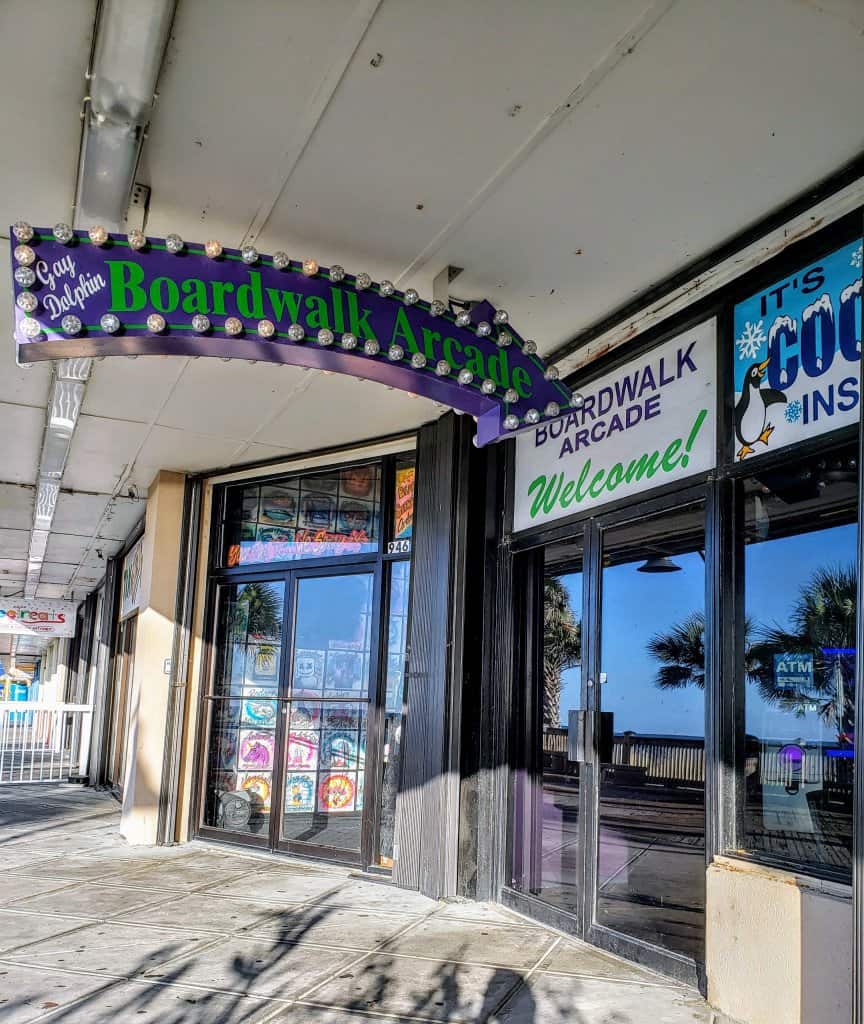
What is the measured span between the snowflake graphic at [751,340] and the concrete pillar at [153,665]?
16.4ft

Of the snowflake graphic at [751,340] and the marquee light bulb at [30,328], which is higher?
the snowflake graphic at [751,340]

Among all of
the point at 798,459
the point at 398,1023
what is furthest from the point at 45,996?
the point at 798,459

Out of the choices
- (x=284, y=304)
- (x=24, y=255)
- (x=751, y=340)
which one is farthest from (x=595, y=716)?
(x=24, y=255)

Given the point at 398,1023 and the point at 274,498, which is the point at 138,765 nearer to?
the point at 274,498

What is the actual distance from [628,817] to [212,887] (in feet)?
8.24

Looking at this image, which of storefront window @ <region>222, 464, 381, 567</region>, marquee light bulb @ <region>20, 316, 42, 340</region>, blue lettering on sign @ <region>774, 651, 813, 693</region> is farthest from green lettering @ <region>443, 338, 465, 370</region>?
storefront window @ <region>222, 464, 381, 567</region>

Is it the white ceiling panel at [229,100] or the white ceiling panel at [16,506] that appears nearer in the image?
the white ceiling panel at [229,100]

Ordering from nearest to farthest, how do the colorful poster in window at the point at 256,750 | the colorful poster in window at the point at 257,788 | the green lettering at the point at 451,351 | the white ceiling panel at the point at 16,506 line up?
1. the green lettering at the point at 451,351
2. the colorful poster in window at the point at 257,788
3. the colorful poster in window at the point at 256,750
4. the white ceiling panel at the point at 16,506

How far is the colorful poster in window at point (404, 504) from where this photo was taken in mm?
6066

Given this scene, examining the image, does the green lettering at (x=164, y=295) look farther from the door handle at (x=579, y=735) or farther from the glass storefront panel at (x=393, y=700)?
the glass storefront panel at (x=393, y=700)

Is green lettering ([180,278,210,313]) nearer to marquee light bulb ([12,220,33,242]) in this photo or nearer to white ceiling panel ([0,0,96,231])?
marquee light bulb ([12,220,33,242])

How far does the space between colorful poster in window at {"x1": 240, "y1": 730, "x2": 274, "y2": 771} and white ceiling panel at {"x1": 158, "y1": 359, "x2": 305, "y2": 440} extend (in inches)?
87.8

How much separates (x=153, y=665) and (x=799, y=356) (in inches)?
213

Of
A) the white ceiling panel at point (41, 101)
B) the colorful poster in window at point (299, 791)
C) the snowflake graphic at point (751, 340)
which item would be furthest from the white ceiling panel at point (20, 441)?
the snowflake graphic at point (751, 340)
